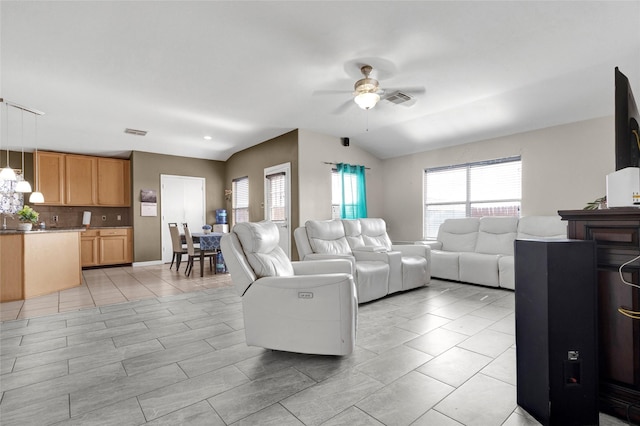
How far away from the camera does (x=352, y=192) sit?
241 inches

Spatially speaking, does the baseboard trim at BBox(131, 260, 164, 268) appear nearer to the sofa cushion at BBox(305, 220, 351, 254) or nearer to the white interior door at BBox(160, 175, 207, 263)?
the white interior door at BBox(160, 175, 207, 263)

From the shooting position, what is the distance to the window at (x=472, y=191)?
5000 millimetres

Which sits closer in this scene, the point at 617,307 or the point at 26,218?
the point at 617,307

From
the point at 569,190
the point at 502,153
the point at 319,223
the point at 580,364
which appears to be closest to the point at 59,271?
the point at 319,223

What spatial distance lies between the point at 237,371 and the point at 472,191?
5057mm

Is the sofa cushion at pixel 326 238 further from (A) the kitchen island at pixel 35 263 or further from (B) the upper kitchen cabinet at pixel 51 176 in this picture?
(B) the upper kitchen cabinet at pixel 51 176

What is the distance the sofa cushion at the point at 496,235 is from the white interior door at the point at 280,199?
337 cm

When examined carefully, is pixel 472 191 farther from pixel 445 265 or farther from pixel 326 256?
pixel 326 256

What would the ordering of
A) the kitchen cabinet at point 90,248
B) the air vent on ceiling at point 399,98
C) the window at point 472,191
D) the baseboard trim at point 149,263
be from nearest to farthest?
the air vent on ceiling at point 399,98, the window at point 472,191, the kitchen cabinet at point 90,248, the baseboard trim at point 149,263

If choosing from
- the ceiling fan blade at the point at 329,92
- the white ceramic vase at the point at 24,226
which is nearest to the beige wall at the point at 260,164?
the ceiling fan blade at the point at 329,92

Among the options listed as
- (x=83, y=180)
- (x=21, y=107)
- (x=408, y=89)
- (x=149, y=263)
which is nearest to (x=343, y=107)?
(x=408, y=89)

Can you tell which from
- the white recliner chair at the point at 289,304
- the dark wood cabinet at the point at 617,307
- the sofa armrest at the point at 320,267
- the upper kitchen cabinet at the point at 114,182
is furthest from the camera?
the upper kitchen cabinet at the point at 114,182

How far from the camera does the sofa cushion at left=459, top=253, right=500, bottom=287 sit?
169 inches

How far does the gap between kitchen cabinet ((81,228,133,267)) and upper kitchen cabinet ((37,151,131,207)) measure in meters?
0.74
